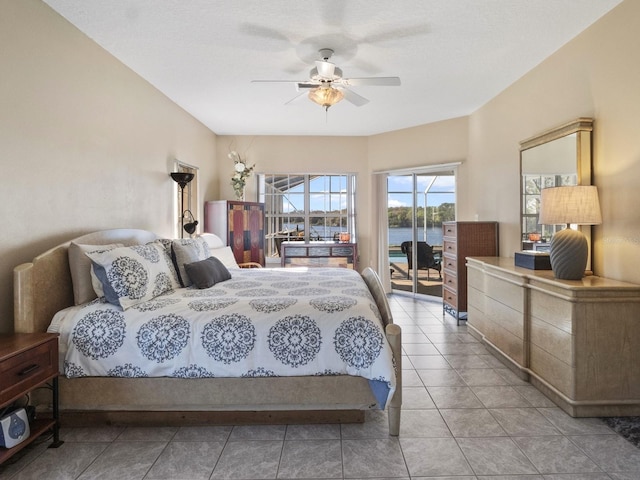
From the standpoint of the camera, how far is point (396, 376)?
2.16 metres

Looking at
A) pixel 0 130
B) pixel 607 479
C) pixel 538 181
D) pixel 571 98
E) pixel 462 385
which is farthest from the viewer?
pixel 538 181

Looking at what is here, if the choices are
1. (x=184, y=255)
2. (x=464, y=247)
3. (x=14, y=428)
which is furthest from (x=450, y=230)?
(x=14, y=428)

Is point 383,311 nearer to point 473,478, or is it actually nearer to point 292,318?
point 292,318

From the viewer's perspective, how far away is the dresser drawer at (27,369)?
5.65 feet

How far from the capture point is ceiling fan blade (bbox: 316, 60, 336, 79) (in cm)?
283

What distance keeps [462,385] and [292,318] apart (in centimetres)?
155

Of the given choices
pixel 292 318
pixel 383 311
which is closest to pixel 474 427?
pixel 383 311

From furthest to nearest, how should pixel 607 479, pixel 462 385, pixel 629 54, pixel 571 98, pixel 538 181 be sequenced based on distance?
pixel 538 181, pixel 571 98, pixel 462 385, pixel 629 54, pixel 607 479

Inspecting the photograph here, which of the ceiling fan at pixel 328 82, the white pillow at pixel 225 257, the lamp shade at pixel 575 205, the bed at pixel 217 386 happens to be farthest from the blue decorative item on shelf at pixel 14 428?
the lamp shade at pixel 575 205

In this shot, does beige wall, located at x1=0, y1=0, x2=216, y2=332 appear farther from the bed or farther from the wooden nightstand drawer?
the wooden nightstand drawer

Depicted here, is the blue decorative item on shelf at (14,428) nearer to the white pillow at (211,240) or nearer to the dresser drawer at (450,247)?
the white pillow at (211,240)

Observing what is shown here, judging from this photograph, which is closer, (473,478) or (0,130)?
(473,478)

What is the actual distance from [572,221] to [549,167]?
2.89ft

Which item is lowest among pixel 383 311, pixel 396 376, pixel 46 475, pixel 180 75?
pixel 46 475
